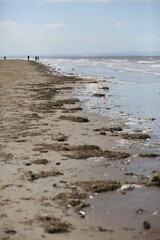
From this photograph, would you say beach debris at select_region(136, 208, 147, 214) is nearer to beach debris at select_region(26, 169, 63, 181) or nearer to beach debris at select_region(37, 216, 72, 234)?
beach debris at select_region(37, 216, 72, 234)

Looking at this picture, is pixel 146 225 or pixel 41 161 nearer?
pixel 146 225

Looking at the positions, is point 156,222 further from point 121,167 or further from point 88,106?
point 88,106

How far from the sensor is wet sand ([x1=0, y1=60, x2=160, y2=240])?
4.87 m

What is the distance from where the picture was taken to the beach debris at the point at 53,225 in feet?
15.6

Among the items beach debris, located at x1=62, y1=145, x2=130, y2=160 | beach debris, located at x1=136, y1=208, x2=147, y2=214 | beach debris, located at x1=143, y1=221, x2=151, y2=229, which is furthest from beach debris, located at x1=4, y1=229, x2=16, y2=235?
beach debris, located at x1=62, y1=145, x2=130, y2=160

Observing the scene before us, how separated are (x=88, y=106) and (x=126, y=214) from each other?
35.7 feet

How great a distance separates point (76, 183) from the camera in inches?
256

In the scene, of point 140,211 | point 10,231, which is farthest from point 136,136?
point 10,231

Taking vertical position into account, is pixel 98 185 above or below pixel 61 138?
below

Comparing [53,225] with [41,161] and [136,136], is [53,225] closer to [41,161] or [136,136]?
[41,161]

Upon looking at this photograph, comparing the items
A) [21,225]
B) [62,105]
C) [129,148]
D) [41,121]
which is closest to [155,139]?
[129,148]

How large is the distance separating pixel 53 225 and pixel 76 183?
166cm

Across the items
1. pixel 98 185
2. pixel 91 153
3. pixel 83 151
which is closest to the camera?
pixel 98 185

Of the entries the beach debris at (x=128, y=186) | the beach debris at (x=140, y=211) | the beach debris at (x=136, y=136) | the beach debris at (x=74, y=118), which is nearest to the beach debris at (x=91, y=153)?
the beach debris at (x=136, y=136)
